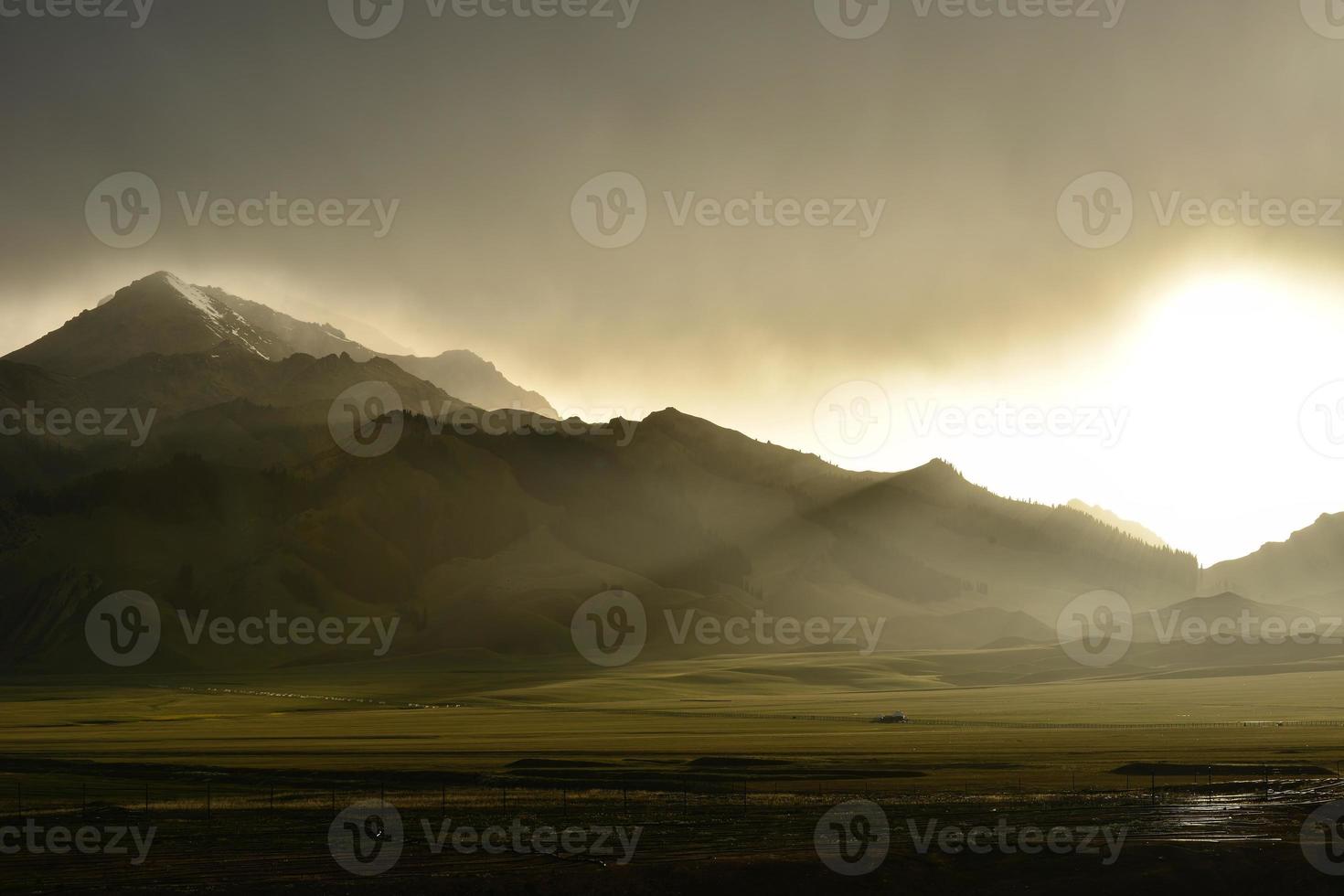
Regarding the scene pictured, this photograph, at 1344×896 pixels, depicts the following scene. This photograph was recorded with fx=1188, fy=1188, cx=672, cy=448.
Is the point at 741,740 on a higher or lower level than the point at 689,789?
lower

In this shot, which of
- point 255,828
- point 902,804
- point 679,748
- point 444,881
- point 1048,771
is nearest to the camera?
point 444,881

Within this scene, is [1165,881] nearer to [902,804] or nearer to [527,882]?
[902,804]

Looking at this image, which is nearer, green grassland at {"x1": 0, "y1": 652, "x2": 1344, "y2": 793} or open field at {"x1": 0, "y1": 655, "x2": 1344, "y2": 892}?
open field at {"x1": 0, "y1": 655, "x2": 1344, "y2": 892}

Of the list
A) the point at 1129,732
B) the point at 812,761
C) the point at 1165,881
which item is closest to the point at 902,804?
the point at 1165,881

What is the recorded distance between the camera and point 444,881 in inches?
2047

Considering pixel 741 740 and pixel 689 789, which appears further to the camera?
pixel 741 740

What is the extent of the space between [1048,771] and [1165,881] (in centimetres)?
3590

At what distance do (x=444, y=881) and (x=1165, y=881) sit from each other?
1257 inches

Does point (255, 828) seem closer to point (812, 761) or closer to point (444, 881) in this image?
point (444, 881)

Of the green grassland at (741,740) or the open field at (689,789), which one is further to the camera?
the green grassland at (741,740)

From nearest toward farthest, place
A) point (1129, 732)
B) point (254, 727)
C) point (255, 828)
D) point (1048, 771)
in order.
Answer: point (255, 828) → point (1048, 771) → point (1129, 732) → point (254, 727)

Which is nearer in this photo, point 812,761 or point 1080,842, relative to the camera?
point 1080,842

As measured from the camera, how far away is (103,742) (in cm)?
12975

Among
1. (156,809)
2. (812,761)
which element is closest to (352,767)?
(156,809)
